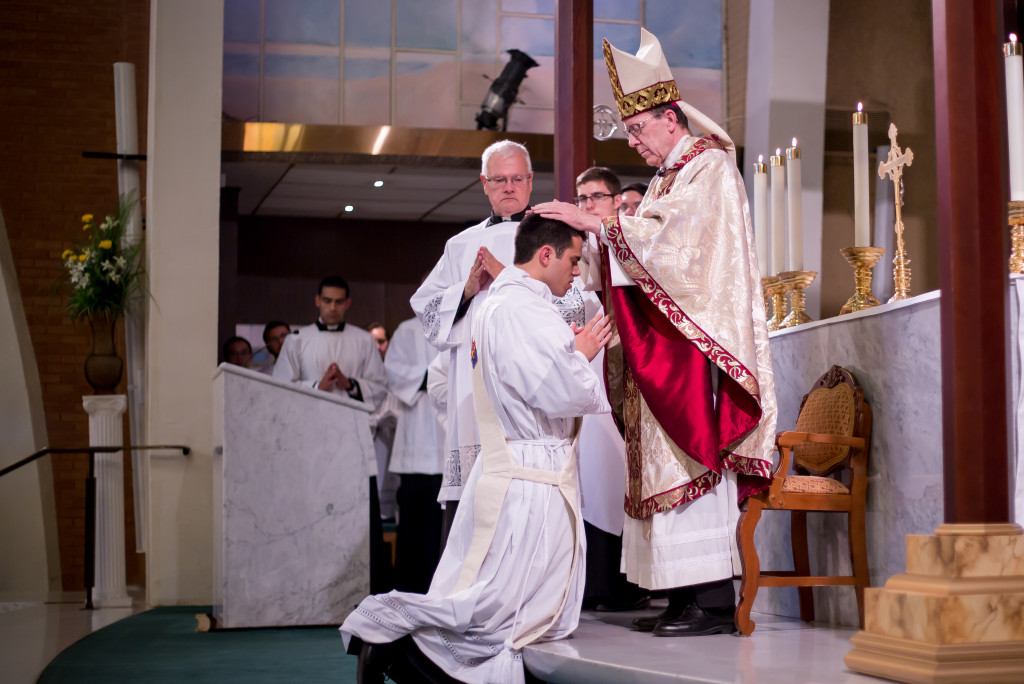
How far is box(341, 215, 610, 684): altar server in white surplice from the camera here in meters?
3.24

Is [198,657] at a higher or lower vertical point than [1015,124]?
lower

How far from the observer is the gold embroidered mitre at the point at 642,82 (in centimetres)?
358

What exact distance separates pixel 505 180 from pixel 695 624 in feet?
6.14

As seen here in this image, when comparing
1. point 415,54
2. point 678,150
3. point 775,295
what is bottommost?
point 775,295

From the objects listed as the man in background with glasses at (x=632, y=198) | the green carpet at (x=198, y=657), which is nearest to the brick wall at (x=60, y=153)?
the green carpet at (x=198, y=657)

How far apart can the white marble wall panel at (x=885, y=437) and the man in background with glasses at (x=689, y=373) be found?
0.47 m

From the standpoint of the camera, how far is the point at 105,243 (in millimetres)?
7371

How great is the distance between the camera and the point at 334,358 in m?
7.79

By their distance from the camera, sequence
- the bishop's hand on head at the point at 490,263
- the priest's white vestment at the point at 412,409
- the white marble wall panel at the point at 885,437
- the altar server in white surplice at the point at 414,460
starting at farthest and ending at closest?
the priest's white vestment at the point at 412,409, the altar server in white surplice at the point at 414,460, the bishop's hand on head at the point at 490,263, the white marble wall panel at the point at 885,437

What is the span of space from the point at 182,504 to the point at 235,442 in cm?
152

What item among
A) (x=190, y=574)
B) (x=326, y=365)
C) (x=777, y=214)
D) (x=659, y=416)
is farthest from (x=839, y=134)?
(x=659, y=416)

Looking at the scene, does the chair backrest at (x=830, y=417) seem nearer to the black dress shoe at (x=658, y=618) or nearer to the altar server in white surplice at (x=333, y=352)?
the black dress shoe at (x=658, y=618)

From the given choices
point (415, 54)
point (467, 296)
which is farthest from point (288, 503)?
point (415, 54)

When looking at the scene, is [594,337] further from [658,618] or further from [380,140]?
[380,140]
